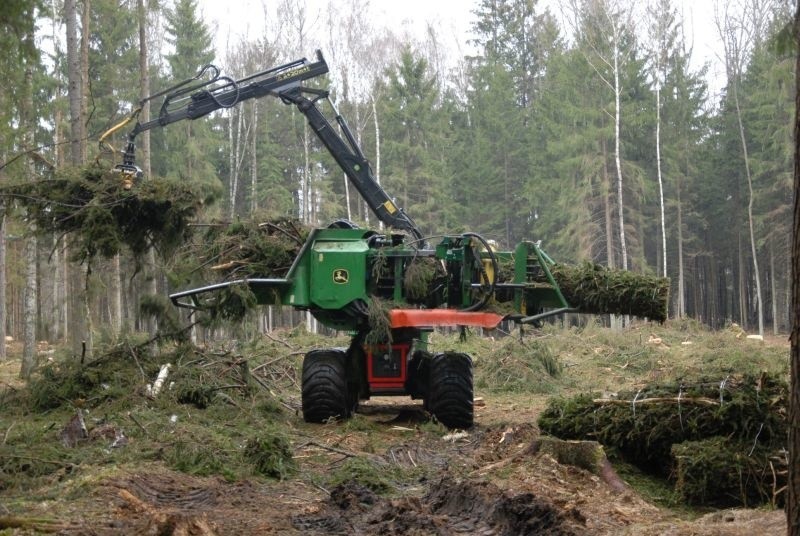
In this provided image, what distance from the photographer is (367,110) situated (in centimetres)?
3900

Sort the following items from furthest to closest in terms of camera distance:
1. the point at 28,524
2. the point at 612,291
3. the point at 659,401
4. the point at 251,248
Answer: the point at 251,248
the point at 612,291
the point at 659,401
the point at 28,524

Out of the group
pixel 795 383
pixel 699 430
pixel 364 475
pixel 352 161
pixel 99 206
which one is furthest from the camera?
pixel 352 161

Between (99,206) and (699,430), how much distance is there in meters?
7.14

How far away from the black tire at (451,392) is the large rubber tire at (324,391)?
1.09 metres

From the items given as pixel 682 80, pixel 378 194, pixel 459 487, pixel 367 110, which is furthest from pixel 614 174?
pixel 459 487

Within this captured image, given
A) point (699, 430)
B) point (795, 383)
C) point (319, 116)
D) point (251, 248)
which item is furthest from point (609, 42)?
point (795, 383)

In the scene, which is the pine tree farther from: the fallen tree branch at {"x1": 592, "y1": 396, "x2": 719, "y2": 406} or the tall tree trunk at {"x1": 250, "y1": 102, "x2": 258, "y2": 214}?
the fallen tree branch at {"x1": 592, "y1": 396, "x2": 719, "y2": 406}

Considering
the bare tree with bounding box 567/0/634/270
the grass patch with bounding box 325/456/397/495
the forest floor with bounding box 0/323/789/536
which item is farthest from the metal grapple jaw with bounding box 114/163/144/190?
the bare tree with bounding box 567/0/634/270

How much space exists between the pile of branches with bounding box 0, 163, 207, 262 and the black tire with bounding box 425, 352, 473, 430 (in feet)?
12.4

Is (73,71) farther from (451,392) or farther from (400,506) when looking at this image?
(400,506)

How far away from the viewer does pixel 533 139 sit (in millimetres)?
42406

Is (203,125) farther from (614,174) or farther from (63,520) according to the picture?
(63,520)

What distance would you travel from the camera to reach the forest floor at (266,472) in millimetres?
5746

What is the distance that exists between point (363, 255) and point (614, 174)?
28.8 m
